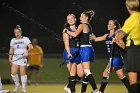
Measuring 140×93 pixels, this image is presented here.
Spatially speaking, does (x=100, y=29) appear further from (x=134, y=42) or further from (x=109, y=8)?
(x=134, y=42)

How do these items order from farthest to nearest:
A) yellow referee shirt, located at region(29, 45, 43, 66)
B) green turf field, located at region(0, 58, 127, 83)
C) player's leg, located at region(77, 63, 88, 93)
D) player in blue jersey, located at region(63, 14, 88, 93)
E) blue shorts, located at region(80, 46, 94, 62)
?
green turf field, located at region(0, 58, 127, 83) → yellow referee shirt, located at region(29, 45, 43, 66) → player's leg, located at region(77, 63, 88, 93) → player in blue jersey, located at region(63, 14, 88, 93) → blue shorts, located at region(80, 46, 94, 62)

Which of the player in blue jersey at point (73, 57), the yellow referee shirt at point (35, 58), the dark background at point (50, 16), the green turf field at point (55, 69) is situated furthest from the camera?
the dark background at point (50, 16)

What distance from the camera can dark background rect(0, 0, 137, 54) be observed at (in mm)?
22328

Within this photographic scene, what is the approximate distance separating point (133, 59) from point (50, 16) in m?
16.3

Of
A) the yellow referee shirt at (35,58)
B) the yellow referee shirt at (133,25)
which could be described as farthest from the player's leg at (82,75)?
the yellow referee shirt at (35,58)

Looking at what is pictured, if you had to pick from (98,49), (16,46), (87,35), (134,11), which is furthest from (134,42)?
(98,49)

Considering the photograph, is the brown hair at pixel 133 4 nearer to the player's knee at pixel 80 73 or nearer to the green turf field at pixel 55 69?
the player's knee at pixel 80 73

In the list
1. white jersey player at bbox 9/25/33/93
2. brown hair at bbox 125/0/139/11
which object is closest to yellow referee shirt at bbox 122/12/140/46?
brown hair at bbox 125/0/139/11

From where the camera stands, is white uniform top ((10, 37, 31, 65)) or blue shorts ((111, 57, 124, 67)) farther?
white uniform top ((10, 37, 31, 65))

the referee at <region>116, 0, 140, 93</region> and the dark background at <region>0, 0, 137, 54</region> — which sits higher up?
the dark background at <region>0, 0, 137, 54</region>

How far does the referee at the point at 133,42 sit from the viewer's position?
7.29 metres

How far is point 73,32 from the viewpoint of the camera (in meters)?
10.1

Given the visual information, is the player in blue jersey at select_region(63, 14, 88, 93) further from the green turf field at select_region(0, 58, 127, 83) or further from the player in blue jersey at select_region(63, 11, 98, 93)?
the green turf field at select_region(0, 58, 127, 83)

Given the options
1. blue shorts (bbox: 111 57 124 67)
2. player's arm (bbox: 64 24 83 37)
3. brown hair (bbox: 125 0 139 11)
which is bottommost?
blue shorts (bbox: 111 57 124 67)
